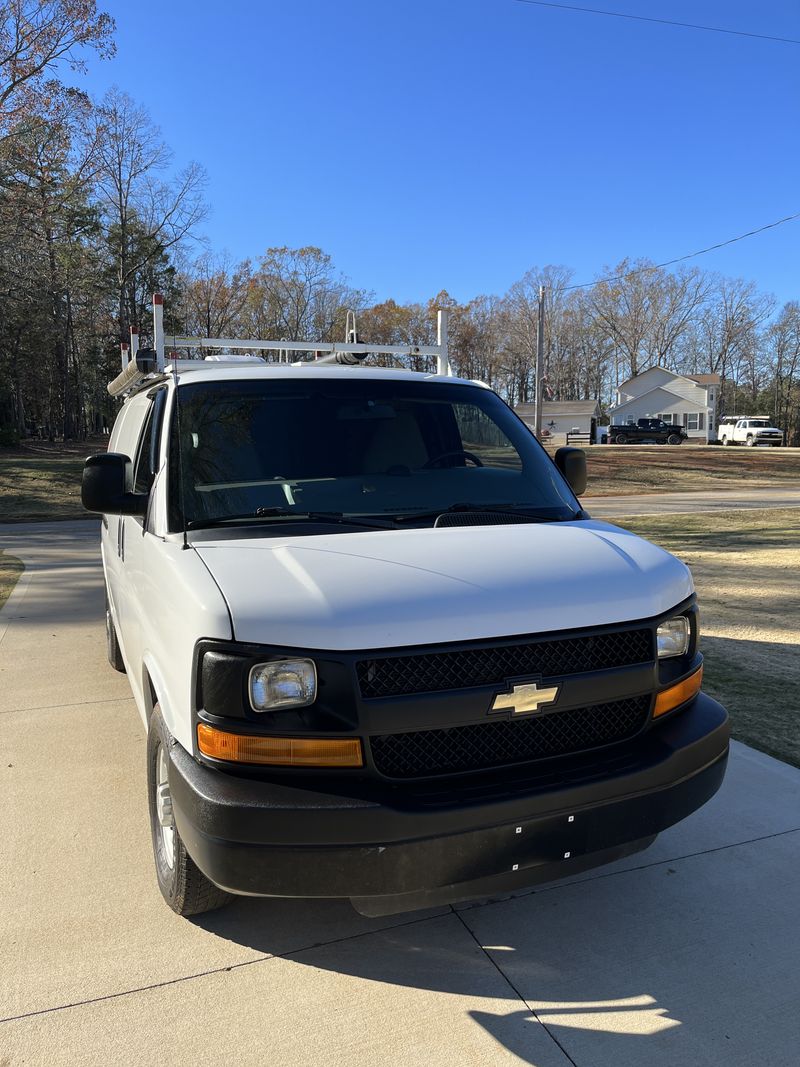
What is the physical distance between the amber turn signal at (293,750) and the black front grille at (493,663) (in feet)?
0.53

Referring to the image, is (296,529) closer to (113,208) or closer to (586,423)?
(113,208)

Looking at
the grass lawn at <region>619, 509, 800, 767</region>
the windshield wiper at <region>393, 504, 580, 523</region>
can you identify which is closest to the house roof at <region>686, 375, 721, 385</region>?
the grass lawn at <region>619, 509, 800, 767</region>

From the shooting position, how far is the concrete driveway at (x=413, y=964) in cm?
226

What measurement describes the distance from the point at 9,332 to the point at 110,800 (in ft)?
122

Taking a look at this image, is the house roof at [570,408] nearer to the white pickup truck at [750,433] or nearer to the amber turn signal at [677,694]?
the white pickup truck at [750,433]

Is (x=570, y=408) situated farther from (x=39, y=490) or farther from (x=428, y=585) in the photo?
(x=428, y=585)

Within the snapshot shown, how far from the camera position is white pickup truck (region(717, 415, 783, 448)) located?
56719mm

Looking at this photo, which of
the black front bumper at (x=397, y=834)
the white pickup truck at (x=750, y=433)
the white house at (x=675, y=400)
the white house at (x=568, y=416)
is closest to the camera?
the black front bumper at (x=397, y=834)

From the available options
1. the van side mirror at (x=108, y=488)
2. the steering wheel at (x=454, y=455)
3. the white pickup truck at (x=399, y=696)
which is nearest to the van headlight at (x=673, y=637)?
the white pickup truck at (x=399, y=696)

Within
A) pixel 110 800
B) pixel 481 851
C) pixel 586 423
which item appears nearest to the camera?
pixel 481 851

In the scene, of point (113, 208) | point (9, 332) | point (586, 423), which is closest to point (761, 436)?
point (586, 423)

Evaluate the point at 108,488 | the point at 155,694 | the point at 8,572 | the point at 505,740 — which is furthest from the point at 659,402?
the point at 505,740

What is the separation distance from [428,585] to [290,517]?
2.76 ft

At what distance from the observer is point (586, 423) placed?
67.0m
